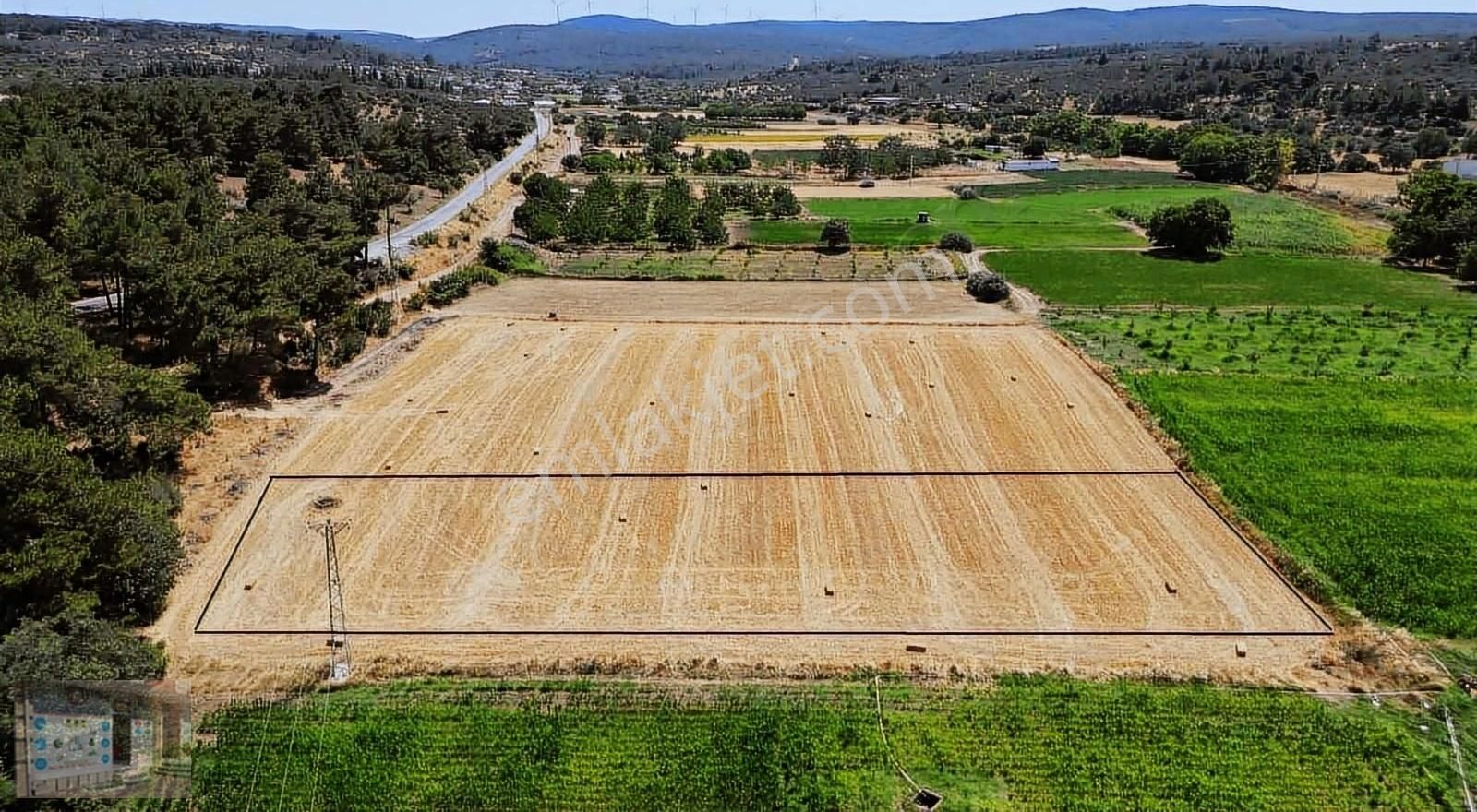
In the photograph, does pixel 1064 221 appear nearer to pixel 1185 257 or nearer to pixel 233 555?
pixel 1185 257

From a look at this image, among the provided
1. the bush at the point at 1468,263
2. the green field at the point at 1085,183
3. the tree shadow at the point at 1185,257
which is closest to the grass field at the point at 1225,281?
the tree shadow at the point at 1185,257

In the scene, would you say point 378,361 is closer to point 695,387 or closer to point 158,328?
point 158,328

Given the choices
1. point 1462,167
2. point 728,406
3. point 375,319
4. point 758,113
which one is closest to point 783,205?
point 375,319

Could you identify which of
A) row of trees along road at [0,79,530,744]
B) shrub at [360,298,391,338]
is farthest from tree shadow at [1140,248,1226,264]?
row of trees along road at [0,79,530,744]

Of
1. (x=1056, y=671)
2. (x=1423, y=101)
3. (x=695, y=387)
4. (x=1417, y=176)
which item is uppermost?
(x=1423, y=101)

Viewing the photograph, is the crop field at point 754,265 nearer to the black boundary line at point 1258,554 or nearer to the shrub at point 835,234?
the shrub at point 835,234

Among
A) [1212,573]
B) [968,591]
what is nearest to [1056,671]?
[968,591]
